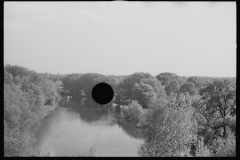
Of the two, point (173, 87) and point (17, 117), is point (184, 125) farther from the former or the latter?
point (173, 87)

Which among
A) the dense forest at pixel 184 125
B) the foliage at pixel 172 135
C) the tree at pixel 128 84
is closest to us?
the dense forest at pixel 184 125

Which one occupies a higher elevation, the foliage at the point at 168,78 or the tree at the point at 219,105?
the foliage at the point at 168,78

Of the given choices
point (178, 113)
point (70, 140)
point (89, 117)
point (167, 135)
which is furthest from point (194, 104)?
point (89, 117)

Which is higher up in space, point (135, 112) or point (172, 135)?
point (172, 135)

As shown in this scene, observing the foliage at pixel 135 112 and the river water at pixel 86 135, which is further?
the foliage at pixel 135 112

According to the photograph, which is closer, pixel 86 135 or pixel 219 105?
pixel 219 105

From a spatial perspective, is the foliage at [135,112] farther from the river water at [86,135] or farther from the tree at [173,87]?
the tree at [173,87]

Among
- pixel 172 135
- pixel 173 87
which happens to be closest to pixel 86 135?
pixel 172 135

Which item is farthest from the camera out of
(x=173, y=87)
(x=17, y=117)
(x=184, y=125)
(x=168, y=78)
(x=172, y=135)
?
(x=168, y=78)

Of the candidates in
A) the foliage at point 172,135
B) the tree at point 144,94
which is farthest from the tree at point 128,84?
the foliage at point 172,135
